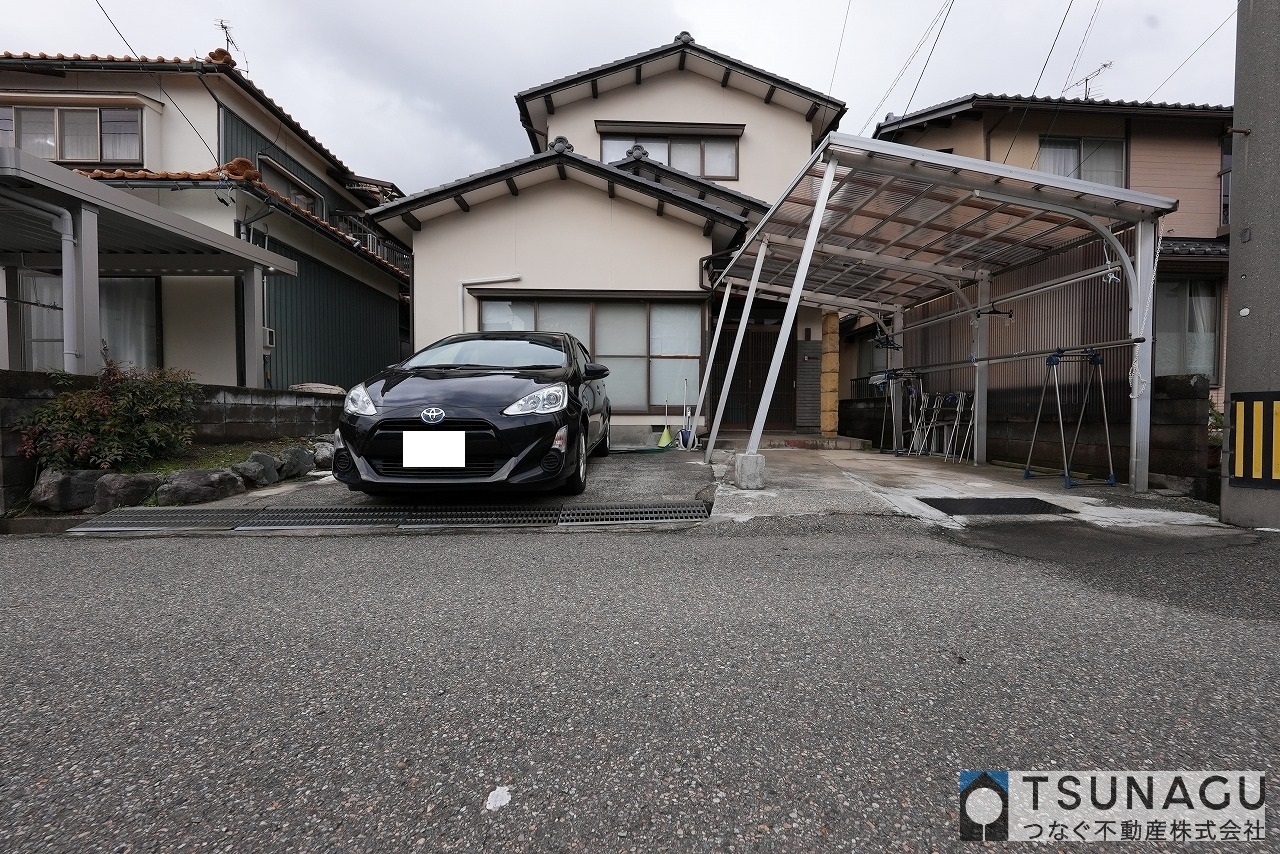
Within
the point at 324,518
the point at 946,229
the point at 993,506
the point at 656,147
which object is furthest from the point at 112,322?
the point at 993,506

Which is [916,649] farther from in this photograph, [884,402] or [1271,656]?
[884,402]

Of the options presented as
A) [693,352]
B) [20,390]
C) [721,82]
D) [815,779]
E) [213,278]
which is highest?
[721,82]

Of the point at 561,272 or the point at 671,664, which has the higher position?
A: the point at 561,272

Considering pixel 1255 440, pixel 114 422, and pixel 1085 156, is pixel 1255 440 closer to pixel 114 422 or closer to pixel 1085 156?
pixel 114 422

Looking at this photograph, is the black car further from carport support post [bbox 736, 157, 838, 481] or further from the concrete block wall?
the concrete block wall

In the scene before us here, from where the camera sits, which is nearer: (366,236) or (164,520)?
(164,520)

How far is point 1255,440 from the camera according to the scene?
3840mm

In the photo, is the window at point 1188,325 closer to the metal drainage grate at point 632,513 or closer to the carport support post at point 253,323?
the metal drainage grate at point 632,513

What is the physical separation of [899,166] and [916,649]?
4.09 meters

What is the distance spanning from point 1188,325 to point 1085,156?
3.58 m

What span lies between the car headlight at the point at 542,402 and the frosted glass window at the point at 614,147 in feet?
29.2

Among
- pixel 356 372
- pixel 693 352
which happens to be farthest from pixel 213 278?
pixel 693 352

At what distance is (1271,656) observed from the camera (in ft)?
6.46

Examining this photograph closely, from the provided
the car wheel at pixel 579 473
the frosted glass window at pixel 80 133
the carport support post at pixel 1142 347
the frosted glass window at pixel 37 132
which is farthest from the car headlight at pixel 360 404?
the frosted glass window at pixel 37 132
